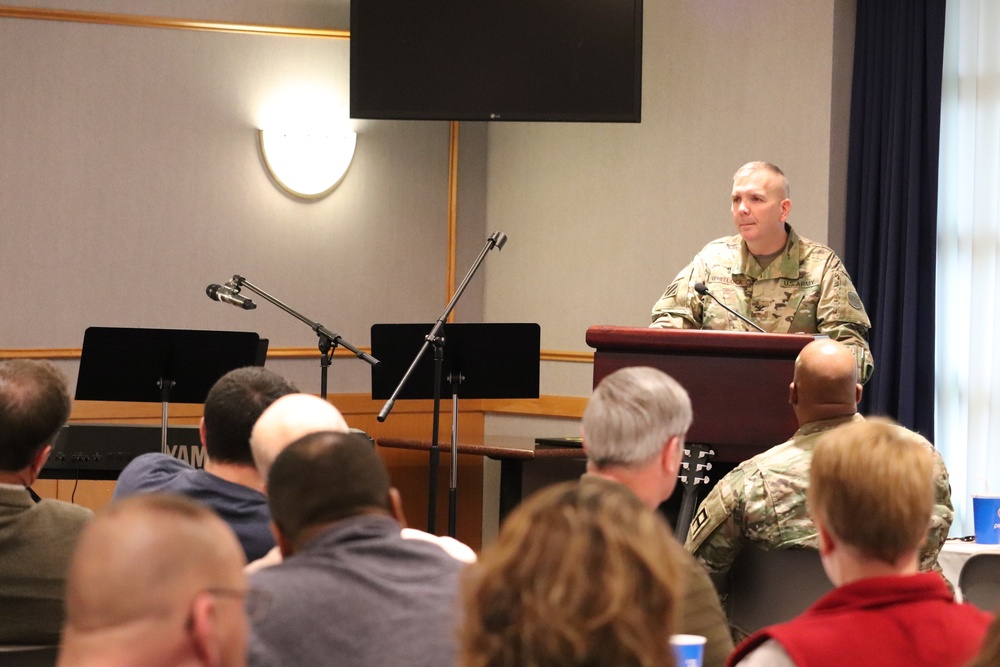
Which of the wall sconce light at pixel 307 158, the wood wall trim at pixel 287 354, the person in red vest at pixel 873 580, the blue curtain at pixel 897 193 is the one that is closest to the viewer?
the person in red vest at pixel 873 580

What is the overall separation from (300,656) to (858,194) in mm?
4559

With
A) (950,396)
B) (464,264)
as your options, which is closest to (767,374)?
(950,396)

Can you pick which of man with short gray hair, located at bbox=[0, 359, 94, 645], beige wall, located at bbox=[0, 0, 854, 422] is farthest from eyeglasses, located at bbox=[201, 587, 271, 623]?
beige wall, located at bbox=[0, 0, 854, 422]

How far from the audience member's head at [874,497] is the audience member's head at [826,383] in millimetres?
1158

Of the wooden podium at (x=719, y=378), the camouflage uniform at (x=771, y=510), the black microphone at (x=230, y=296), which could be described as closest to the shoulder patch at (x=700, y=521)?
the camouflage uniform at (x=771, y=510)

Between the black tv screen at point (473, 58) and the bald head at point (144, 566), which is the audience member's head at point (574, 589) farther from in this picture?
the black tv screen at point (473, 58)

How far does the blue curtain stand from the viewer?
544 cm

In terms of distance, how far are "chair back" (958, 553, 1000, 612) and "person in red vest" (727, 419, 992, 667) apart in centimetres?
128

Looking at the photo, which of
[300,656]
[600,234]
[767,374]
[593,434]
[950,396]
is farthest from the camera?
[600,234]

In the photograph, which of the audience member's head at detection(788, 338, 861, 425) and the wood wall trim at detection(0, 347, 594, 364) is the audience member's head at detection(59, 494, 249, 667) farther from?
the wood wall trim at detection(0, 347, 594, 364)

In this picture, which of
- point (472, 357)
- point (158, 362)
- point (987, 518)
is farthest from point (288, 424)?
point (472, 357)

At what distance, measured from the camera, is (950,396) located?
5480mm

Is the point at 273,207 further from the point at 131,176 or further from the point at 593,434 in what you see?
the point at 593,434

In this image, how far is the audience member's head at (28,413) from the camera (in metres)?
2.36
